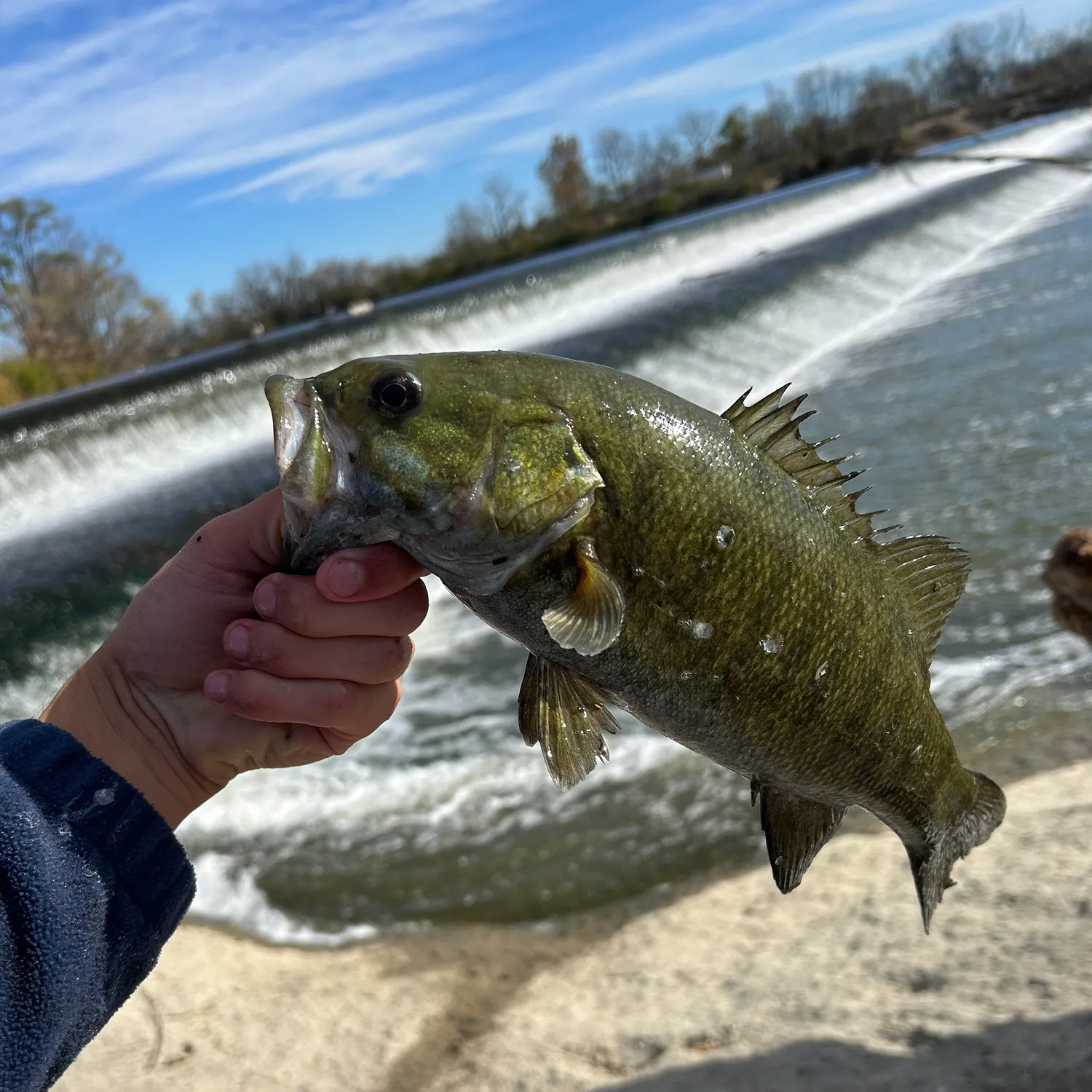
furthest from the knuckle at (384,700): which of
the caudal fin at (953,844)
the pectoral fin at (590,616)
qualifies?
the caudal fin at (953,844)

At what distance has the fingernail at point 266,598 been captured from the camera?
2.27 metres

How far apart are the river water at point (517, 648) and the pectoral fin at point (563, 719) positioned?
13.1 feet

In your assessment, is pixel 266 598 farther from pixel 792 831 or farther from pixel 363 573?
pixel 792 831

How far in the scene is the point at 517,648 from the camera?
9.43 m

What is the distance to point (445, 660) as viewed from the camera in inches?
378

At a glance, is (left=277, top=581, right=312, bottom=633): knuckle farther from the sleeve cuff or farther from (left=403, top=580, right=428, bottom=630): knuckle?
the sleeve cuff

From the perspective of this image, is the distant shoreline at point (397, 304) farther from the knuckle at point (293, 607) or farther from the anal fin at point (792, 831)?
the anal fin at point (792, 831)

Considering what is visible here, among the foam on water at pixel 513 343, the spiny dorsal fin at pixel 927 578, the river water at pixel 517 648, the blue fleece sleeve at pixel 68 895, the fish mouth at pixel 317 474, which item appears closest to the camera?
the blue fleece sleeve at pixel 68 895

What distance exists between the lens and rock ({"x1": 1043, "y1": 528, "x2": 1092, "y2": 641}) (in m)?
4.62

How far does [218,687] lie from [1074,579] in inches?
163

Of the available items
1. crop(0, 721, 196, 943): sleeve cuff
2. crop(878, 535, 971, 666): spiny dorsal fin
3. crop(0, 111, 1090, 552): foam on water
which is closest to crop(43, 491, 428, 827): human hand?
crop(0, 721, 196, 943): sleeve cuff

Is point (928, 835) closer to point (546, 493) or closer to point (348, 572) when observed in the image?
point (546, 493)

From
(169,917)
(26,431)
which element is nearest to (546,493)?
(169,917)


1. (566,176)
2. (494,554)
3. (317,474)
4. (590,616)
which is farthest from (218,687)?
(566,176)
